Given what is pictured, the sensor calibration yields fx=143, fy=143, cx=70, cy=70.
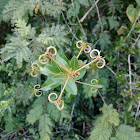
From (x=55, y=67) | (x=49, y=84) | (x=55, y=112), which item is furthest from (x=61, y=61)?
(x=55, y=112)

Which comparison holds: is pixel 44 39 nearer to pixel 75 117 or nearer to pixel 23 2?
pixel 23 2

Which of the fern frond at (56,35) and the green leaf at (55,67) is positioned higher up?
the fern frond at (56,35)

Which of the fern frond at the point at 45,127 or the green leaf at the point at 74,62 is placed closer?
the green leaf at the point at 74,62

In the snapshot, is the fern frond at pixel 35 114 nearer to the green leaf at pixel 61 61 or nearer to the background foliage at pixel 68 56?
the background foliage at pixel 68 56

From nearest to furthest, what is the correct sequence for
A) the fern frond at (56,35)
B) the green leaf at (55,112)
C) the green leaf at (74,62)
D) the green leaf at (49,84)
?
1. the green leaf at (74,62)
2. the green leaf at (49,84)
3. the fern frond at (56,35)
4. the green leaf at (55,112)

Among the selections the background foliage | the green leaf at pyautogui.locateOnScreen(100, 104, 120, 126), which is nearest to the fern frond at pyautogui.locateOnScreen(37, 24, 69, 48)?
the background foliage

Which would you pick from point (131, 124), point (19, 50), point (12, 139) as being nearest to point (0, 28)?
point (19, 50)

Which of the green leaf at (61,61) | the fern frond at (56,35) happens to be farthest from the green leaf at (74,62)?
the fern frond at (56,35)

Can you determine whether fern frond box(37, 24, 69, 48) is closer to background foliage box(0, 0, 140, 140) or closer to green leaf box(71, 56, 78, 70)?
background foliage box(0, 0, 140, 140)
